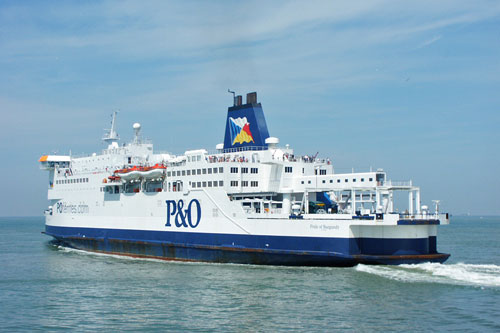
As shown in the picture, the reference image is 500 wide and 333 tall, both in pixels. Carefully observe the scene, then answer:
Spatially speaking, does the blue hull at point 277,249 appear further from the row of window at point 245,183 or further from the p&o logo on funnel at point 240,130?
the p&o logo on funnel at point 240,130

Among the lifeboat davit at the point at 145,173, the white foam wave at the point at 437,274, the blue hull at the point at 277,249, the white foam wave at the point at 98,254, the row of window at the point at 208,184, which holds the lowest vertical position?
the white foam wave at the point at 98,254

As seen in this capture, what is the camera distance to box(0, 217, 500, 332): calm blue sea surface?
16.0 m

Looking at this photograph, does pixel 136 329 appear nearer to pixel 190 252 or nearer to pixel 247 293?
pixel 247 293

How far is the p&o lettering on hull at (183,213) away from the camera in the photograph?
93.5 ft

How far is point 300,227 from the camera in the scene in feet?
79.9

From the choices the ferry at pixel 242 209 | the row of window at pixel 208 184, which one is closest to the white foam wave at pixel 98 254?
the ferry at pixel 242 209

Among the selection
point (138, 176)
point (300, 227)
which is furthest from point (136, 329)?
point (138, 176)

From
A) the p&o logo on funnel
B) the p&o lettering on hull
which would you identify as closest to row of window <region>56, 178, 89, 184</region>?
the p&o lettering on hull

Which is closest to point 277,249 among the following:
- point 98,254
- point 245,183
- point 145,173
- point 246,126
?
point 245,183

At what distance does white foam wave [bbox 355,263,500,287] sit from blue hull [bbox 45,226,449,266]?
38 cm

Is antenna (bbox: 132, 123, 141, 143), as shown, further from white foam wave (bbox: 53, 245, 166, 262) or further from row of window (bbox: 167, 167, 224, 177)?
white foam wave (bbox: 53, 245, 166, 262)

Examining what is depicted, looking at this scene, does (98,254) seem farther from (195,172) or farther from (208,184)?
(208,184)

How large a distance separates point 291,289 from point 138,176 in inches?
608

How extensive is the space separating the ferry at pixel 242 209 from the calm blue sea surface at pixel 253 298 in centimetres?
99
